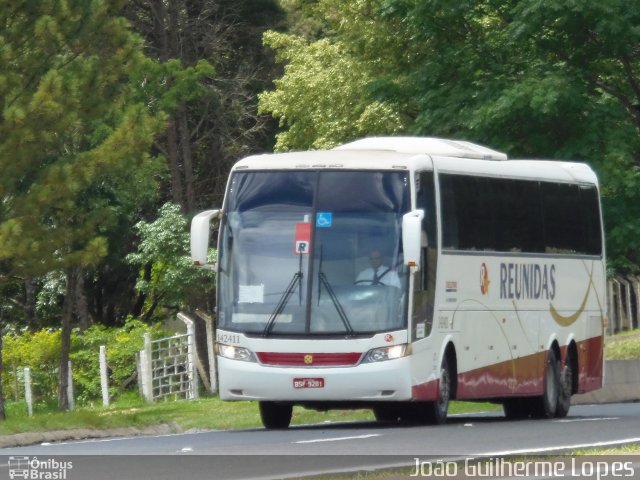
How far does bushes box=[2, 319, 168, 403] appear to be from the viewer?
40.2m

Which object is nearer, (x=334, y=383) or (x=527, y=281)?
(x=334, y=383)

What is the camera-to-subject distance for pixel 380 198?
67.6ft

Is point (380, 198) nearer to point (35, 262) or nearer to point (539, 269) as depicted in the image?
point (539, 269)

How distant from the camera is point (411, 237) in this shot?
1983cm

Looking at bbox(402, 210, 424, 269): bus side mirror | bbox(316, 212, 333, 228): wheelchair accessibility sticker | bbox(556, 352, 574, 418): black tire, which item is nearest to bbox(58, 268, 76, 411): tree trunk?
bbox(556, 352, 574, 418): black tire

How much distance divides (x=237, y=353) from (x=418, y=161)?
126 inches

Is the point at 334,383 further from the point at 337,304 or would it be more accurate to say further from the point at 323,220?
the point at 323,220

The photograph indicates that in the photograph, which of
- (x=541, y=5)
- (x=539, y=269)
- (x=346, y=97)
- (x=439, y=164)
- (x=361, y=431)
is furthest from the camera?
(x=346, y=97)

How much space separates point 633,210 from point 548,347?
9.01 m

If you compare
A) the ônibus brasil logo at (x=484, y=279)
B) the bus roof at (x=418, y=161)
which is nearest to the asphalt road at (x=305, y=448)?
the ônibus brasil logo at (x=484, y=279)

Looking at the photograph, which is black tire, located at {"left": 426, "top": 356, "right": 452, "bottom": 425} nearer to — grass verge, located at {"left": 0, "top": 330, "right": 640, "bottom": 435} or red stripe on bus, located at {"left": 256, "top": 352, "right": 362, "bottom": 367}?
red stripe on bus, located at {"left": 256, "top": 352, "right": 362, "bottom": 367}

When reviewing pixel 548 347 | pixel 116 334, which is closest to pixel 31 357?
pixel 116 334

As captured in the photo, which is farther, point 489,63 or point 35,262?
point 489,63

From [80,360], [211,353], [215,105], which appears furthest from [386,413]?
[215,105]
